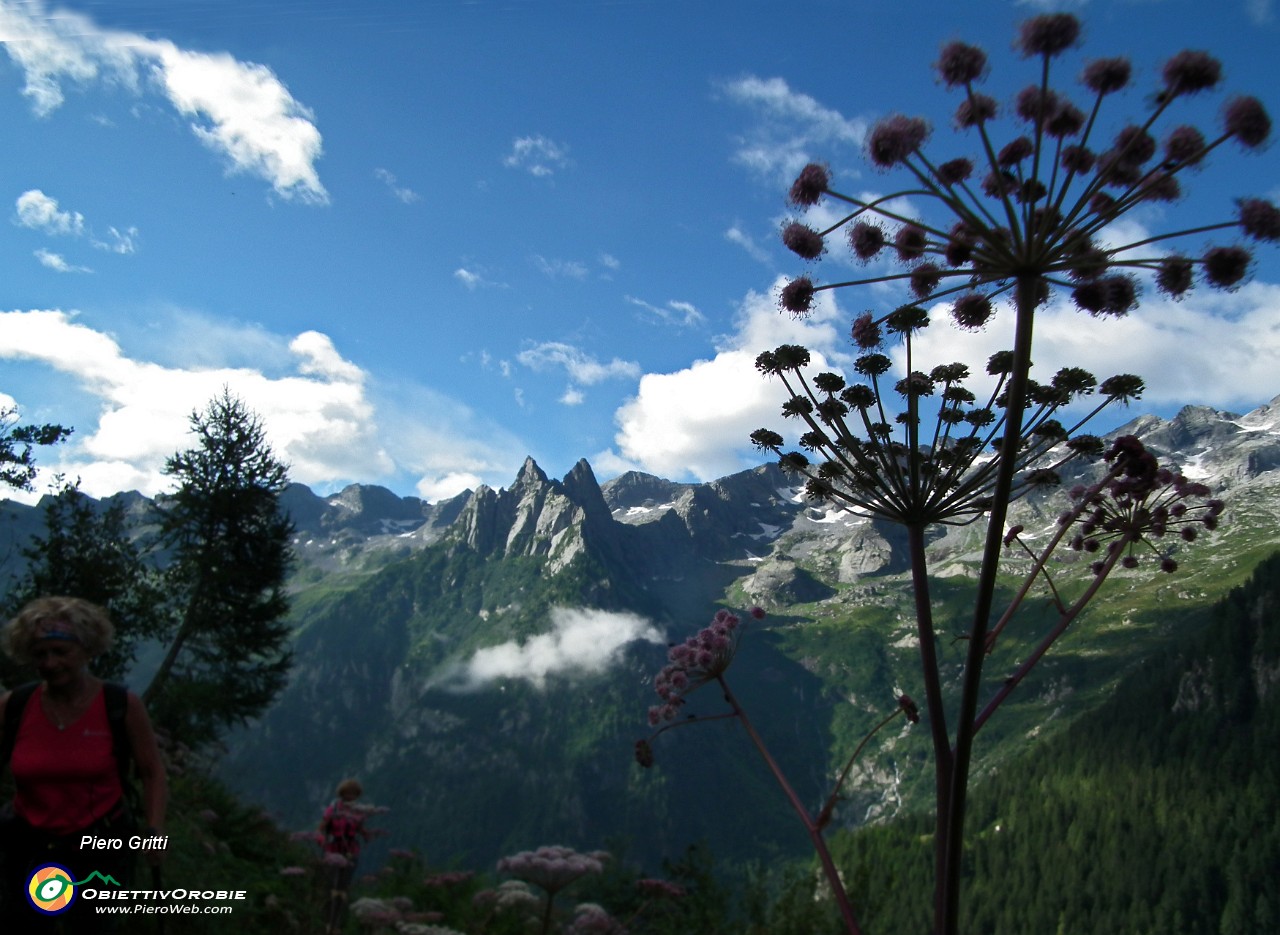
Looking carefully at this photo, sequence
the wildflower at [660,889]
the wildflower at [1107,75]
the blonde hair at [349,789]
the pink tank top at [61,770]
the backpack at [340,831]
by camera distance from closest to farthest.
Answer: the wildflower at [1107,75], the pink tank top at [61,770], the backpack at [340,831], the blonde hair at [349,789], the wildflower at [660,889]

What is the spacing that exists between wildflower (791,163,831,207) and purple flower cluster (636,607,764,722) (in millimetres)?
3158

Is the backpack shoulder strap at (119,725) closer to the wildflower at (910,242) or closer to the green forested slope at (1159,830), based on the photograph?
the wildflower at (910,242)

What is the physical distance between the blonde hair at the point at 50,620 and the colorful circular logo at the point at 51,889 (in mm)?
1463

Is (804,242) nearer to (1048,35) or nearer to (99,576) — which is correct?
(1048,35)

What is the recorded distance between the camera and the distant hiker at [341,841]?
8.57 metres

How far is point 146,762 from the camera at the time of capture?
5.47 m

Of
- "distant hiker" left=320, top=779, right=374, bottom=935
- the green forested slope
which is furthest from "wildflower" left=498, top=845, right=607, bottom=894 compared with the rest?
the green forested slope

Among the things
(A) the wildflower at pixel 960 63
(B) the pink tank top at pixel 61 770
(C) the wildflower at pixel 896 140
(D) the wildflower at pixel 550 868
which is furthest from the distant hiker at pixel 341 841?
(A) the wildflower at pixel 960 63

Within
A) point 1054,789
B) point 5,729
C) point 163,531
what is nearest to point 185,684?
point 163,531

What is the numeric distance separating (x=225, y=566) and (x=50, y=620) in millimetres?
25475

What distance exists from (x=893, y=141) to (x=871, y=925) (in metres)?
9.79

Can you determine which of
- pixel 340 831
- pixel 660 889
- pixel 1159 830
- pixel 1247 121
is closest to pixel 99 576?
pixel 340 831

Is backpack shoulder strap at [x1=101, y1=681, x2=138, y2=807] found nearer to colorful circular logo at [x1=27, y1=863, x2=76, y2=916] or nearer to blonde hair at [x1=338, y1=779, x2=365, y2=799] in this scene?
colorful circular logo at [x1=27, y1=863, x2=76, y2=916]

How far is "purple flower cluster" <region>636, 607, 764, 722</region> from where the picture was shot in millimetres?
5918
